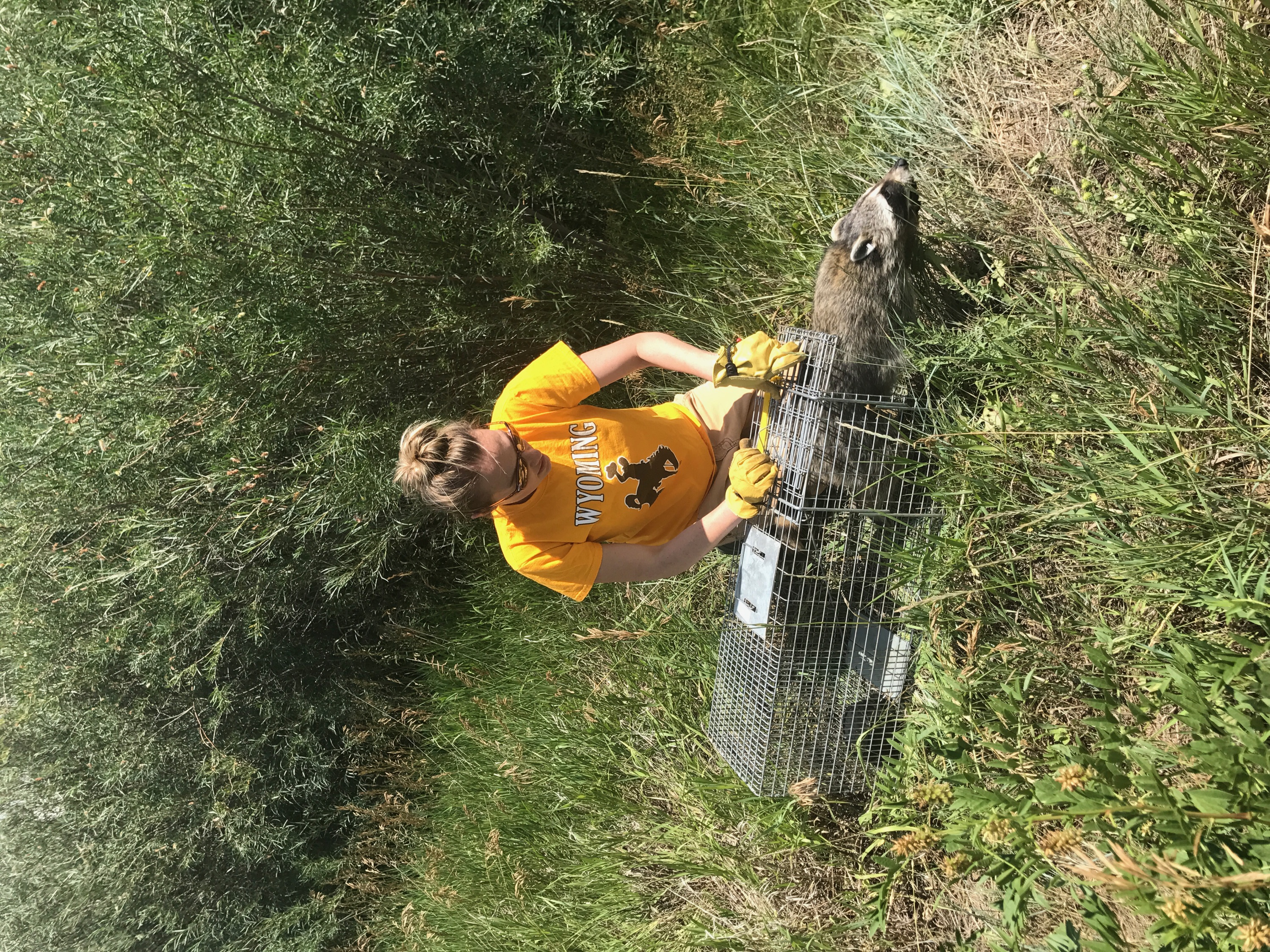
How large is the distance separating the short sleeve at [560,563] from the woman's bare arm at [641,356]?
66 centimetres

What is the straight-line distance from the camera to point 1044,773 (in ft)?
7.16

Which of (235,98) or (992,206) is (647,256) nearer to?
(992,206)

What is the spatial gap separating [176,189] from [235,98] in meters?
0.45

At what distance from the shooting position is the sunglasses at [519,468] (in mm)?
2537

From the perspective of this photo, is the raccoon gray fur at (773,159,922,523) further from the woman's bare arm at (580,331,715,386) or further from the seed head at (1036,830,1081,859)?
the seed head at (1036,830,1081,859)

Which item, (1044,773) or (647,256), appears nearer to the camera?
(1044,773)

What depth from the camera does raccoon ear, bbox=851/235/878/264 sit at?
2.69 m

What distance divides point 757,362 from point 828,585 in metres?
0.80

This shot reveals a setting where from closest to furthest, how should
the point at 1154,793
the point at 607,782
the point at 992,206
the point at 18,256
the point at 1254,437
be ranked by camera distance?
the point at 1154,793 → the point at 1254,437 → the point at 992,206 → the point at 18,256 → the point at 607,782

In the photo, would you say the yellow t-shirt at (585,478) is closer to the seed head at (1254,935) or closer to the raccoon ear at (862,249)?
the raccoon ear at (862,249)

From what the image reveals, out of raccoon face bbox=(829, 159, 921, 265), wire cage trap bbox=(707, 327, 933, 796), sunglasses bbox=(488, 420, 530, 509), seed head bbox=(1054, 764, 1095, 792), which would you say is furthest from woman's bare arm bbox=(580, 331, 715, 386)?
seed head bbox=(1054, 764, 1095, 792)

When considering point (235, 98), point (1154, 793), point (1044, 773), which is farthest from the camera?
point (235, 98)

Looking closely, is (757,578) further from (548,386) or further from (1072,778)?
(1072,778)

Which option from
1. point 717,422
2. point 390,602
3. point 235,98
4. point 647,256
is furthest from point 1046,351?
point 390,602
